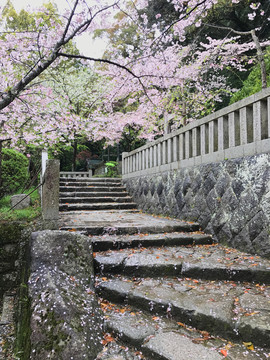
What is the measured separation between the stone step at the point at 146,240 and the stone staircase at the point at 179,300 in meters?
0.02

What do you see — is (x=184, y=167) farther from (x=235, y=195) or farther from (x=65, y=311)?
(x=65, y=311)

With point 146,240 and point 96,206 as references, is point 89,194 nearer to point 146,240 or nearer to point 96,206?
point 96,206

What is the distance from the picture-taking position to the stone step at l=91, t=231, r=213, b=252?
3.85m

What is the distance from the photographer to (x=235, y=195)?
13.0 feet

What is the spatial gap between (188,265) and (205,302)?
2.53 ft

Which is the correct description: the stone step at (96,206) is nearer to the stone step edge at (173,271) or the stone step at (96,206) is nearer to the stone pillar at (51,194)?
the stone pillar at (51,194)

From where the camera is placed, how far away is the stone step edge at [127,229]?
443 cm

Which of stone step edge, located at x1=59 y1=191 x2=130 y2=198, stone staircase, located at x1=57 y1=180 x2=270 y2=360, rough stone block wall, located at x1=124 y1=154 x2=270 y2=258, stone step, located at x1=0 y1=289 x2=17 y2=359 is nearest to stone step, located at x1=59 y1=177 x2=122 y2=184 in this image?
stone step edge, located at x1=59 y1=191 x2=130 y2=198

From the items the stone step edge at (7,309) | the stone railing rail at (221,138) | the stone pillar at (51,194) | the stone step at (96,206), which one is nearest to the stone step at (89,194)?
the stone step at (96,206)

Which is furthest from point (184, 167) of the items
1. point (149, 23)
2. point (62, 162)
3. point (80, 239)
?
point (62, 162)

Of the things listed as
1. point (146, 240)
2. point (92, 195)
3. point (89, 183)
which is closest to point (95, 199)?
Result: point (92, 195)

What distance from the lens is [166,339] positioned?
2059 millimetres

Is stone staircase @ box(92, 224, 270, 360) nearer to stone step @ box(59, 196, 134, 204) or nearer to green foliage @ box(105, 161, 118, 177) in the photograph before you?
stone step @ box(59, 196, 134, 204)

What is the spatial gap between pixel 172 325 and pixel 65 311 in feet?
3.48
